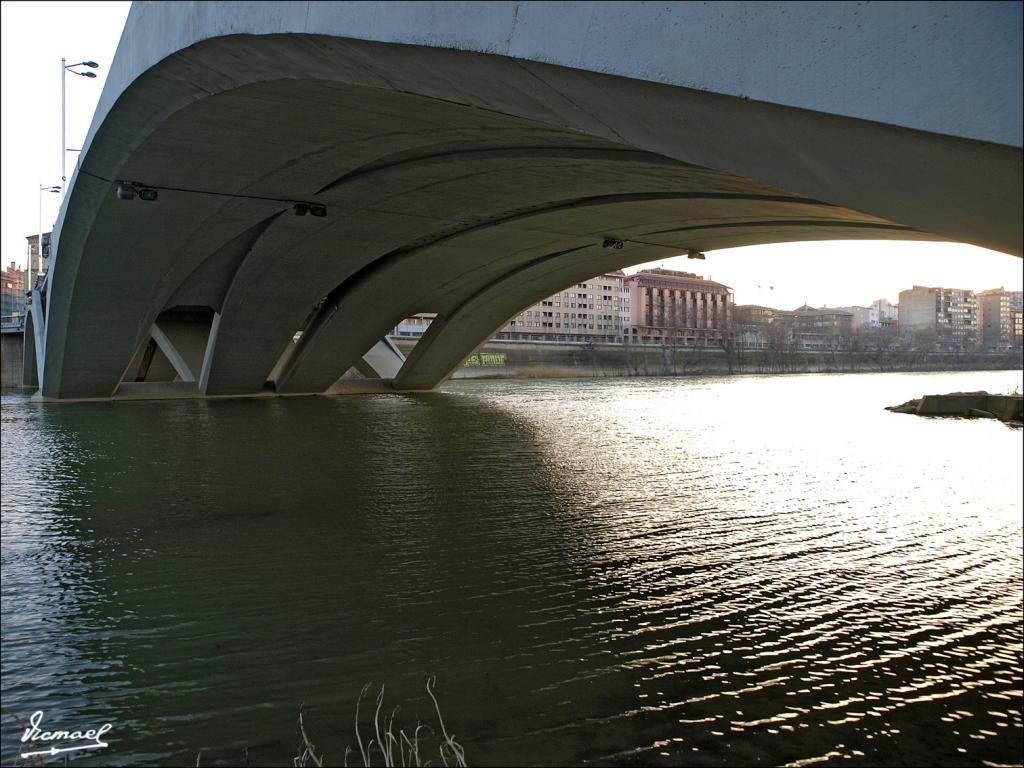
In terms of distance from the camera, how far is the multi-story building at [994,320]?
291 ft

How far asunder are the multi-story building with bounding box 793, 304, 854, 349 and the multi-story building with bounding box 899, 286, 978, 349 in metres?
8.31

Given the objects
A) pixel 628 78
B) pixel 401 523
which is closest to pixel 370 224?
pixel 401 523

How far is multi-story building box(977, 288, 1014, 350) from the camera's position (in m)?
88.6

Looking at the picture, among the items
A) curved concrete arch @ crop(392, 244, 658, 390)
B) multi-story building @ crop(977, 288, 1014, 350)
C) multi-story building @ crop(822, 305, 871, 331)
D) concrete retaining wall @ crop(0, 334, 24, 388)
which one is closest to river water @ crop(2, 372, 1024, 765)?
curved concrete arch @ crop(392, 244, 658, 390)

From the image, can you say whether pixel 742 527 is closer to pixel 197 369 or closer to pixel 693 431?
pixel 693 431

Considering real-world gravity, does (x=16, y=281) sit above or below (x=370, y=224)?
above

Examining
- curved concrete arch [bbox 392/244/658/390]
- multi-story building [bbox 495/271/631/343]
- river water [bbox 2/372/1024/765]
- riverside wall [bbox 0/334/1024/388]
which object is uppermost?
multi-story building [bbox 495/271/631/343]

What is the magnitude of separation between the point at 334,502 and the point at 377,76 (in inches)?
209

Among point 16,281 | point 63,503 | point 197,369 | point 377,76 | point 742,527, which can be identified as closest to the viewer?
point 377,76

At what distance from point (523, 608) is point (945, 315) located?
105 meters

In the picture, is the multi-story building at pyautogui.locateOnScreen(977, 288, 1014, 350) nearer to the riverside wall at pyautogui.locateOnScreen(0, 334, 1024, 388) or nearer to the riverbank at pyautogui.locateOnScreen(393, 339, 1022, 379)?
the riverside wall at pyautogui.locateOnScreen(0, 334, 1024, 388)

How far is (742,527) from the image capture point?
839 cm

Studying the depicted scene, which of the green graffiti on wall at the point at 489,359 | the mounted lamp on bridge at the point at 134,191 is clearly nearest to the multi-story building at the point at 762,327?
the green graffiti on wall at the point at 489,359

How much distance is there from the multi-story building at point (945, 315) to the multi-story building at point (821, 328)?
831 cm
